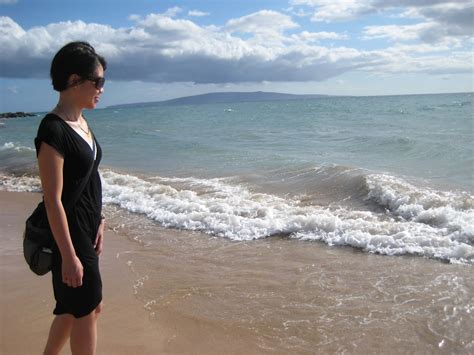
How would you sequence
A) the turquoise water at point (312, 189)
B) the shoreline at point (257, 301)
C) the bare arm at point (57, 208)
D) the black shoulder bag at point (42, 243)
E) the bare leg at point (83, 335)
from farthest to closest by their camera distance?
the turquoise water at point (312, 189) → the shoreline at point (257, 301) → the bare leg at point (83, 335) → the black shoulder bag at point (42, 243) → the bare arm at point (57, 208)

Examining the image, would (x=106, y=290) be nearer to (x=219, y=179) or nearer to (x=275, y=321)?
(x=275, y=321)

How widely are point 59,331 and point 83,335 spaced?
0.15 m

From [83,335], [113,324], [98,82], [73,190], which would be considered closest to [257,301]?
[113,324]

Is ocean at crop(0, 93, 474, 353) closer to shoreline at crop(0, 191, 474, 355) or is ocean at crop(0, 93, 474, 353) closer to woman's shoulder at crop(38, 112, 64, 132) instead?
shoreline at crop(0, 191, 474, 355)

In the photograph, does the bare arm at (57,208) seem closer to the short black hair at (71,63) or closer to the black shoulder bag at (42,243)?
the black shoulder bag at (42,243)

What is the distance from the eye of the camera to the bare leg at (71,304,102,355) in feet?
8.01

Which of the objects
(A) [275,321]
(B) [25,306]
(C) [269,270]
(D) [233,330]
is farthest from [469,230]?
(B) [25,306]

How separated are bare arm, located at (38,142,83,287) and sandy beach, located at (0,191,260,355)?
1.53 m

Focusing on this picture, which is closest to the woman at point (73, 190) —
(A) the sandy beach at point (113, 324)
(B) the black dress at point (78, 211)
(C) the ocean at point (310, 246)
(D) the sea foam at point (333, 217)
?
(B) the black dress at point (78, 211)

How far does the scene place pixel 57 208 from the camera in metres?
2.15

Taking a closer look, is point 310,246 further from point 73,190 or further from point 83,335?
point 73,190

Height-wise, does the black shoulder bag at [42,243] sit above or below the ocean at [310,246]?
above

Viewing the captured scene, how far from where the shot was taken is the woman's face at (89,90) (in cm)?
236

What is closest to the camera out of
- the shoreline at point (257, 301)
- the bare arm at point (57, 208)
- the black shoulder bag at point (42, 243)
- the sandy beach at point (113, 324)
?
the bare arm at point (57, 208)
